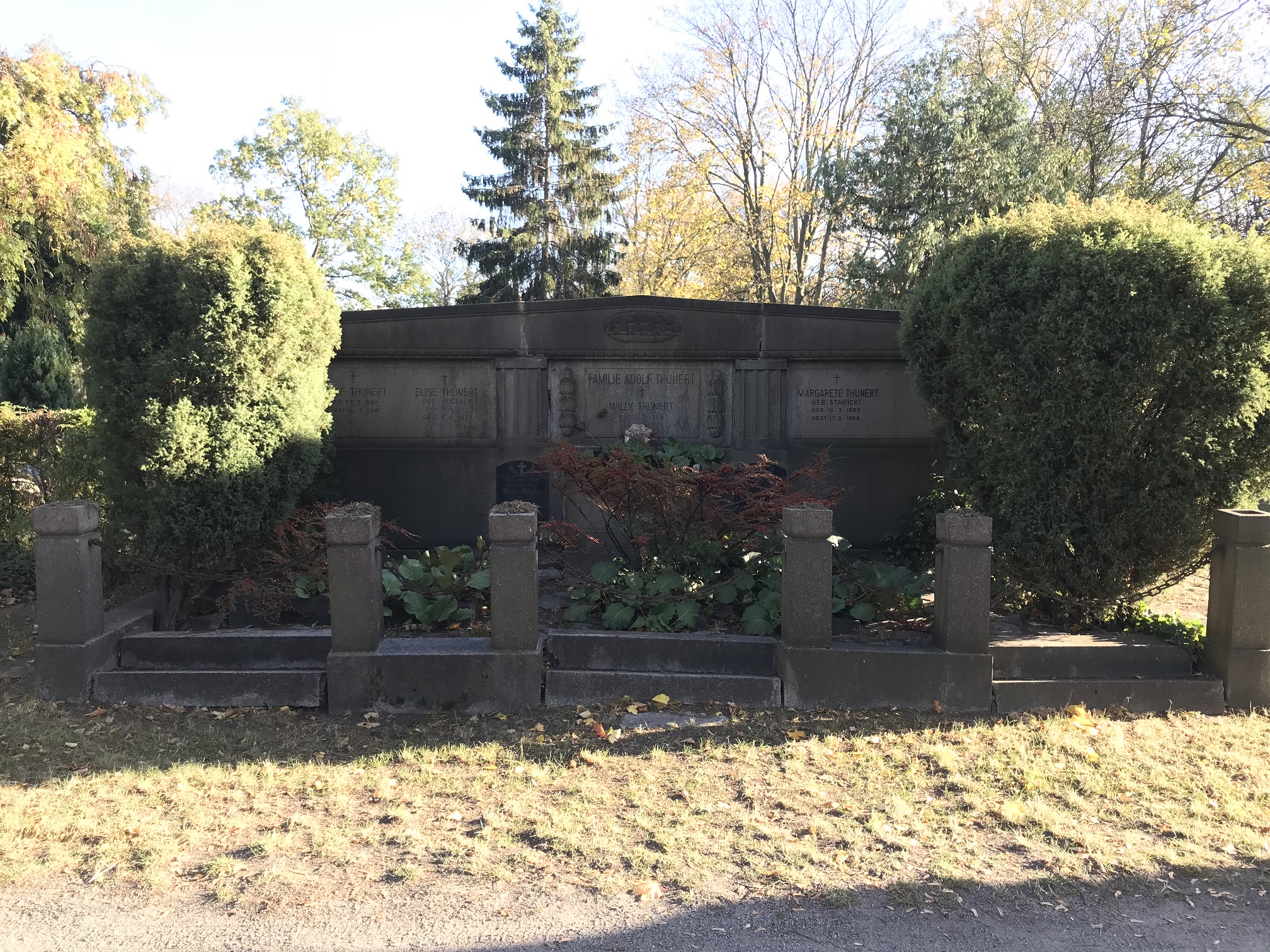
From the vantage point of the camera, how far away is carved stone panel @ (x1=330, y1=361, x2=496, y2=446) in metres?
7.93

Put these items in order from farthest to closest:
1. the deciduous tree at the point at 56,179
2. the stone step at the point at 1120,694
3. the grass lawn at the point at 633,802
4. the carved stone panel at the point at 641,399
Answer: the deciduous tree at the point at 56,179
the carved stone panel at the point at 641,399
the stone step at the point at 1120,694
the grass lawn at the point at 633,802

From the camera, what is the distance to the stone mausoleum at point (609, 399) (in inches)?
311

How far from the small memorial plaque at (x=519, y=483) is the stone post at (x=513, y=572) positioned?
300 cm

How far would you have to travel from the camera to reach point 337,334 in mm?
6523

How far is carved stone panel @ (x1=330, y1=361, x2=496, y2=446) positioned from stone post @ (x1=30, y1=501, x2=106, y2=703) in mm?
2892

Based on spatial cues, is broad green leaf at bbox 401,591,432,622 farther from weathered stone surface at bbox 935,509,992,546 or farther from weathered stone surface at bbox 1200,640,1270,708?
weathered stone surface at bbox 1200,640,1270,708

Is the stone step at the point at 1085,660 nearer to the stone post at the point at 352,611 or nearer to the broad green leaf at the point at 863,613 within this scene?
the broad green leaf at the point at 863,613

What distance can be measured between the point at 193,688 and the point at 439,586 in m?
1.63

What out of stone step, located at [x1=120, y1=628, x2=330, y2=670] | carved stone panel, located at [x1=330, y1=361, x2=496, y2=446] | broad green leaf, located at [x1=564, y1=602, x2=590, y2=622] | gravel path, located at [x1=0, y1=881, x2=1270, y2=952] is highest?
carved stone panel, located at [x1=330, y1=361, x2=496, y2=446]

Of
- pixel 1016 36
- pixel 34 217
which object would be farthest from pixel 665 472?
pixel 1016 36

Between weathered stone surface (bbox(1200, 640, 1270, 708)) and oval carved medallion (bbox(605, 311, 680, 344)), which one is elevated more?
oval carved medallion (bbox(605, 311, 680, 344))

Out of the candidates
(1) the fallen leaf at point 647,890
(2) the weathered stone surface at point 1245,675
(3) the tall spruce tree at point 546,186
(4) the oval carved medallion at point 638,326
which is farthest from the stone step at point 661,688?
(3) the tall spruce tree at point 546,186

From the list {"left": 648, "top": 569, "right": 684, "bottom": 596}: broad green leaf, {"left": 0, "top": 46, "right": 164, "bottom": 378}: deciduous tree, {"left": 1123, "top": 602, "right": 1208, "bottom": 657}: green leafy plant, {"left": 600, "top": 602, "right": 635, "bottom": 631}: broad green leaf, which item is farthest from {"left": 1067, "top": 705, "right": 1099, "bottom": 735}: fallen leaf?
{"left": 0, "top": 46, "right": 164, "bottom": 378}: deciduous tree

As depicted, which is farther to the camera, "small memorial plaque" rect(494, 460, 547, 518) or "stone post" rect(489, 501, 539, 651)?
"small memorial plaque" rect(494, 460, 547, 518)
